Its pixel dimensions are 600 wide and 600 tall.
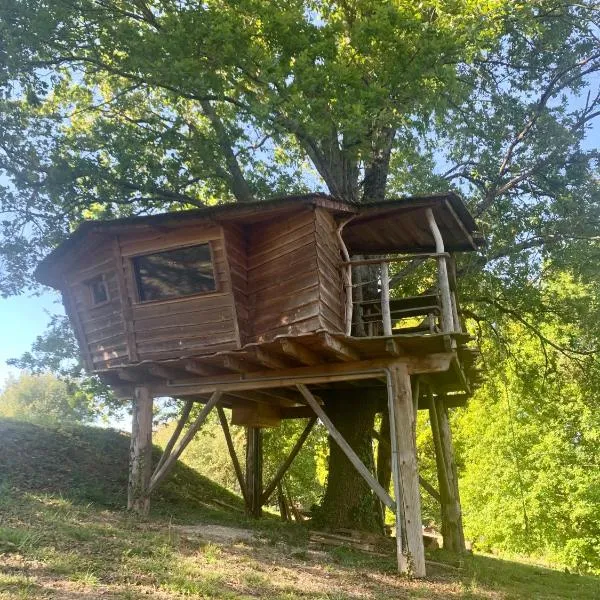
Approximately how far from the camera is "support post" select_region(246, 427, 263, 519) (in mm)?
14578

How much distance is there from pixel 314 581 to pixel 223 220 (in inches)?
237

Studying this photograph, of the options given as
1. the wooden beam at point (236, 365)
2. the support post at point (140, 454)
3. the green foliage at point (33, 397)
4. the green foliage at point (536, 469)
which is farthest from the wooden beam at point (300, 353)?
the green foliage at point (33, 397)

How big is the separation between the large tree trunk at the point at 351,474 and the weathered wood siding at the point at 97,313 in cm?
506

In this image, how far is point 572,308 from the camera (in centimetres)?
1559

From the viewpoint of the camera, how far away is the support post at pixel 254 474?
14578 millimetres

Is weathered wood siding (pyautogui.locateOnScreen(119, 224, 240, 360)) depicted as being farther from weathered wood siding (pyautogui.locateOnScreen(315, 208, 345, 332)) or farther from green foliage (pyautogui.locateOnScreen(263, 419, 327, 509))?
green foliage (pyautogui.locateOnScreen(263, 419, 327, 509))

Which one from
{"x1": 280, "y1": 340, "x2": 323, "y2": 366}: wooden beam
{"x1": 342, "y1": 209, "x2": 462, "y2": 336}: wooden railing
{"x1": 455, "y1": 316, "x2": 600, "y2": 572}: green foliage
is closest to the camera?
{"x1": 280, "y1": 340, "x2": 323, "y2": 366}: wooden beam

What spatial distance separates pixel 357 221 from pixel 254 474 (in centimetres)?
780

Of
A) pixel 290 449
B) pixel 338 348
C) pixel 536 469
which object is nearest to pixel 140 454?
pixel 338 348

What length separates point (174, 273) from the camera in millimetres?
10531

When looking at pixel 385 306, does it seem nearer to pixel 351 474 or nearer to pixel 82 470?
pixel 351 474

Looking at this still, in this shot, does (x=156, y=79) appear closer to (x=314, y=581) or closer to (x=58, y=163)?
(x=58, y=163)

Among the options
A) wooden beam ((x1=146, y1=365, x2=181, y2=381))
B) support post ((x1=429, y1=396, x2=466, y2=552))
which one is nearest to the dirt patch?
wooden beam ((x1=146, y1=365, x2=181, y2=381))

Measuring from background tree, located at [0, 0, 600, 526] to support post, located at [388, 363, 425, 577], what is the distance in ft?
11.3
